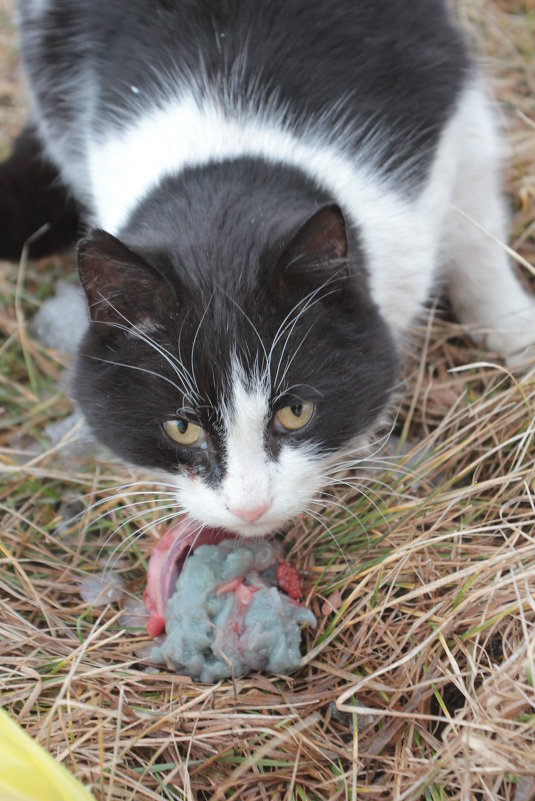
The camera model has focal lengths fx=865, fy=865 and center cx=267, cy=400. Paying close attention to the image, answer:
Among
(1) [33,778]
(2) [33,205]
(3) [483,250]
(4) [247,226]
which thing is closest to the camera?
(1) [33,778]

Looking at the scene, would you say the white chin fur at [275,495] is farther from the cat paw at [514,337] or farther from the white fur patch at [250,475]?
the cat paw at [514,337]

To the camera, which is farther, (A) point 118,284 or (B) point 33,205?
(B) point 33,205

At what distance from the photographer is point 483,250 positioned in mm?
2117

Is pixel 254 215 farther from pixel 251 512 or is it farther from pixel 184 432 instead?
pixel 251 512

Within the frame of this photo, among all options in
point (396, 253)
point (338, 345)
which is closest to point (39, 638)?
point (338, 345)

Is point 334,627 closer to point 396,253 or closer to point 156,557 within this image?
point 156,557

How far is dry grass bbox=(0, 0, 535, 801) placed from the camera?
1.33m

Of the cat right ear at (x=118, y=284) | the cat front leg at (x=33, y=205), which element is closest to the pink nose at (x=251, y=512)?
the cat right ear at (x=118, y=284)

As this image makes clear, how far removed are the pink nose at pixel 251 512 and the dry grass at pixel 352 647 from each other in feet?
0.99

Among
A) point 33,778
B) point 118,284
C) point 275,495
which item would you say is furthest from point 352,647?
point 118,284

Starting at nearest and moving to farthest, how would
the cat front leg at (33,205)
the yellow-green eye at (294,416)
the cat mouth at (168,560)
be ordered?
the yellow-green eye at (294,416), the cat mouth at (168,560), the cat front leg at (33,205)

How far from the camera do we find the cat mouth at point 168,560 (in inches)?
63.4

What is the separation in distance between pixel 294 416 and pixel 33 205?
1303 mm

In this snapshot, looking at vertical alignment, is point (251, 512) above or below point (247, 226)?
below
